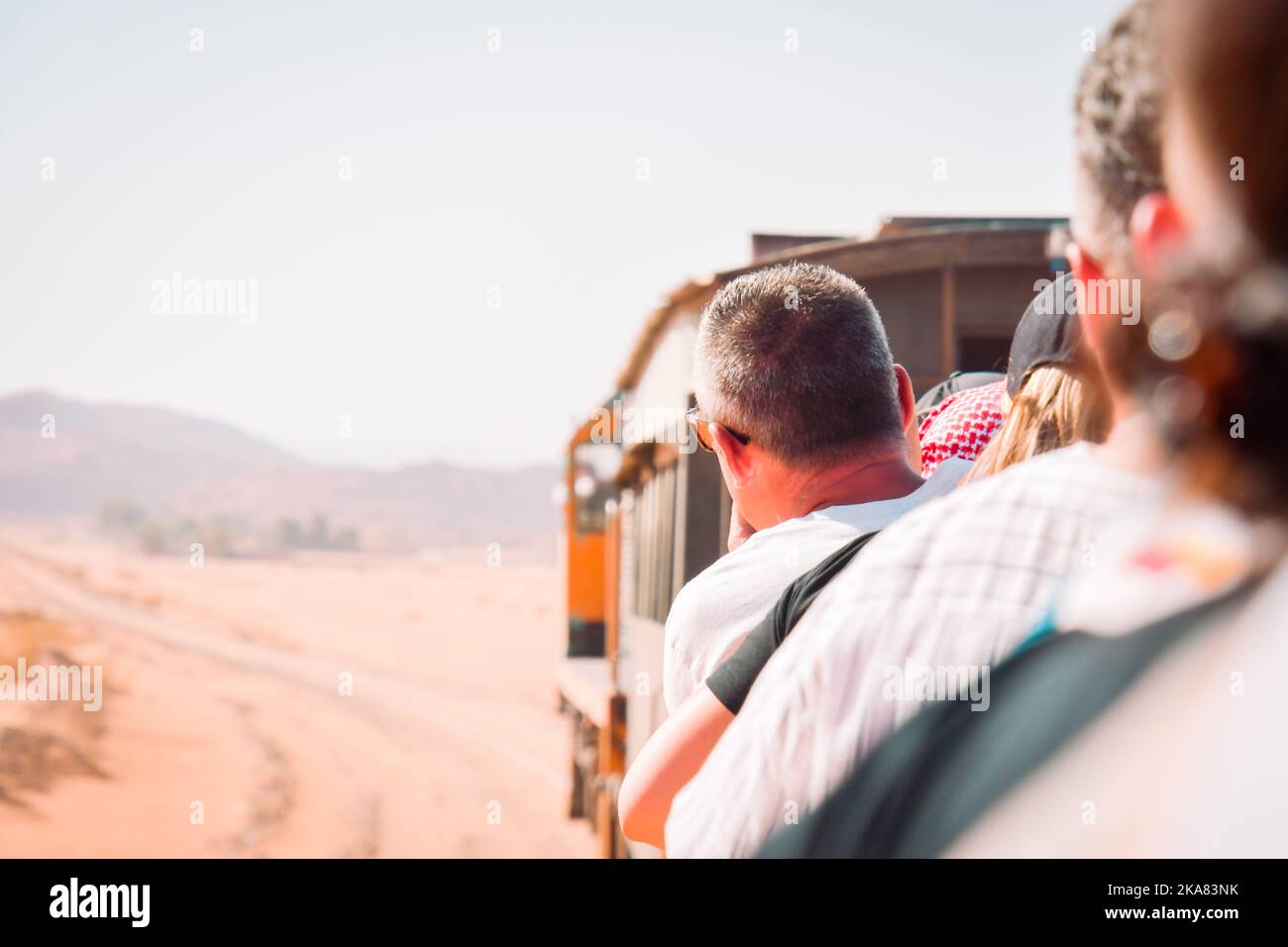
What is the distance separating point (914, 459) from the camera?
2000 mm

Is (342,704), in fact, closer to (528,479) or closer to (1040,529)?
(1040,529)

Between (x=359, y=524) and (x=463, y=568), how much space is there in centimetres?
2635

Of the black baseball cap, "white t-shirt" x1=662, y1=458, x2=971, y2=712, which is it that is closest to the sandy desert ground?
"white t-shirt" x1=662, y1=458, x2=971, y2=712

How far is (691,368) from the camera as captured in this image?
5.59m

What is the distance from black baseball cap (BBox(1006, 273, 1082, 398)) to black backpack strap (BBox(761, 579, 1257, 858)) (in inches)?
25.6

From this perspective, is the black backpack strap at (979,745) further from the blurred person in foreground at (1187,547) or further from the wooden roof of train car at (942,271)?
the wooden roof of train car at (942,271)

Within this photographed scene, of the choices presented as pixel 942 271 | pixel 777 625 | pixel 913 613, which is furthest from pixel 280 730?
pixel 913 613

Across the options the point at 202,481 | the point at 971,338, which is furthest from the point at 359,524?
the point at 971,338

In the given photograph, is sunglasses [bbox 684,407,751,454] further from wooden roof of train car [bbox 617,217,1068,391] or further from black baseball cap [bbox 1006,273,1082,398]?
wooden roof of train car [bbox 617,217,1068,391]

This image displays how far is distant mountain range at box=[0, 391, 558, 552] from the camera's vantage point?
88.1 m

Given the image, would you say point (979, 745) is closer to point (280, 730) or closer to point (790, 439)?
point (790, 439)

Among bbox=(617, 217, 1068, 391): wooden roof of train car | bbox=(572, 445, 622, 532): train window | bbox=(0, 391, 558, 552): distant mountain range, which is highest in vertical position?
bbox=(617, 217, 1068, 391): wooden roof of train car

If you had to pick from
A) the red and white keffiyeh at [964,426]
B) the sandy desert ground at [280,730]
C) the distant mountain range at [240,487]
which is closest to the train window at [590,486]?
the sandy desert ground at [280,730]

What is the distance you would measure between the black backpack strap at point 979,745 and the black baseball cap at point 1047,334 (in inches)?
25.6
